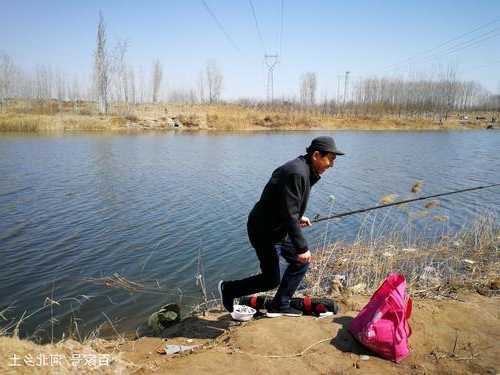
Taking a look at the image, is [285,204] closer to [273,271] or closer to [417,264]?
[273,271]

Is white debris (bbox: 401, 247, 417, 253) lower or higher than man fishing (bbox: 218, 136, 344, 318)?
lower

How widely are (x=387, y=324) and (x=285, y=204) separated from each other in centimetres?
150

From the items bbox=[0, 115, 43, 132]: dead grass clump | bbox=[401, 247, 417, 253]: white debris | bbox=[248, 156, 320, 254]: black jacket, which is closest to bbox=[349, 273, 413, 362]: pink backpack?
bbox=[248, 156, 320, 254]: black jacket

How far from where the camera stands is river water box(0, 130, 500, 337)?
271 inches

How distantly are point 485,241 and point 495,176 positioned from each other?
12.4 metres

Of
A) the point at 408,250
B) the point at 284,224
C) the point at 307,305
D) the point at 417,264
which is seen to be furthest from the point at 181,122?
the point at 284,224

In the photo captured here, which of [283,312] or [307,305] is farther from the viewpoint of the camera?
[307,305]

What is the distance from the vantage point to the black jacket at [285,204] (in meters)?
4.01

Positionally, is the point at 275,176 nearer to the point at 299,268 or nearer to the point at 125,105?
the point at 299,268

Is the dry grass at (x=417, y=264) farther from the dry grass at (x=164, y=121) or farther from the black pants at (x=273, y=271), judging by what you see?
the dry grass at (x=164, y=121)

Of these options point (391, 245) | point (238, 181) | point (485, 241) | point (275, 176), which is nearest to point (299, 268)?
point (275, 176)

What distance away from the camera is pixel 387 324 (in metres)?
3.69

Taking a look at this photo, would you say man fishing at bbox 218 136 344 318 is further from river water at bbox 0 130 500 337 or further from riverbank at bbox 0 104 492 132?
riverbank at bbox 0 104 492 132

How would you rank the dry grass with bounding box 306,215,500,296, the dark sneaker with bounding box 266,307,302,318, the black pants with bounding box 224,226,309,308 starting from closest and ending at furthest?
the black pants with bounding box 224,226,309,308 → the dark sneaker with bounding box 266,307,302,318 → the dry grass with bounding box 306,215,500,296
